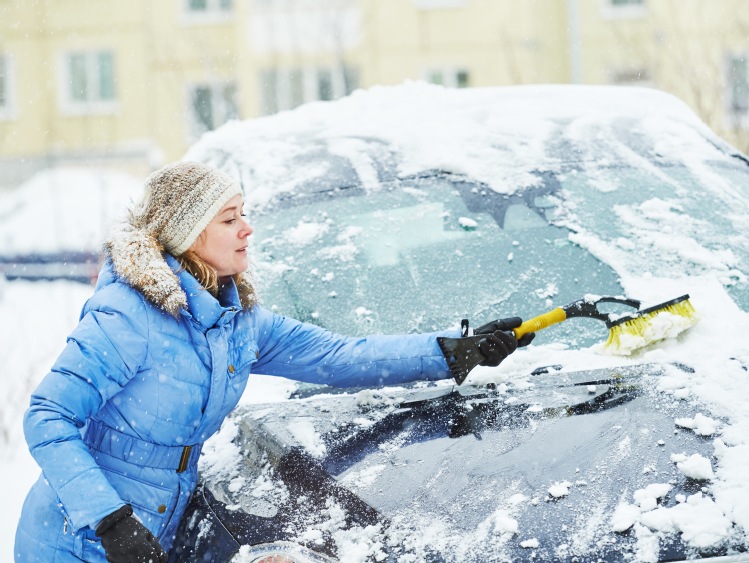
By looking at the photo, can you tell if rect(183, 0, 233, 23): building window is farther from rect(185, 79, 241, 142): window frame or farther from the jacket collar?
the jacket collar

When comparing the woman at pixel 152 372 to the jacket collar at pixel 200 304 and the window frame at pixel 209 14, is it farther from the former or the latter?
the window frame at pixel 209 14

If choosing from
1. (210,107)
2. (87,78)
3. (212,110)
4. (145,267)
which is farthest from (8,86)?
(145,267)

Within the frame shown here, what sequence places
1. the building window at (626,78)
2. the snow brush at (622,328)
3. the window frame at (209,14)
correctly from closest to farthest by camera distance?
the snow brush at (622,328) → the building window at (626,78) → the window frame at (209,14)

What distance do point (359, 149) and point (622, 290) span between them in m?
1.10

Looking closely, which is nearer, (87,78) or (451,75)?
(451,75)

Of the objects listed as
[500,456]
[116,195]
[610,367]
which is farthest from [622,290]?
[116,195]

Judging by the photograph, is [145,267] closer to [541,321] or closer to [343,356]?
[343,356]

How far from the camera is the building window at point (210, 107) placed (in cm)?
1511

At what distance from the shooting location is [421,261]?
8.93 feet

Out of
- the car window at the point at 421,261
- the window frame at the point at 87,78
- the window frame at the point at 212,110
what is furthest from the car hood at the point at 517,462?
the window frame at the point at 87,78

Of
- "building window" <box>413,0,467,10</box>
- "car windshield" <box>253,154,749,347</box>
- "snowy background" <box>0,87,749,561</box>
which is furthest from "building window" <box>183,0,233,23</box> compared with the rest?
"car windshield" <box>253,154,749,347</box>

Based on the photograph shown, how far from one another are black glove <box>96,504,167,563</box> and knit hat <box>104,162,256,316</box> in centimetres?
49

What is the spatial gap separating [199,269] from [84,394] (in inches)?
17.5

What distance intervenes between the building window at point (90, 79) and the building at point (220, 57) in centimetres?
3
